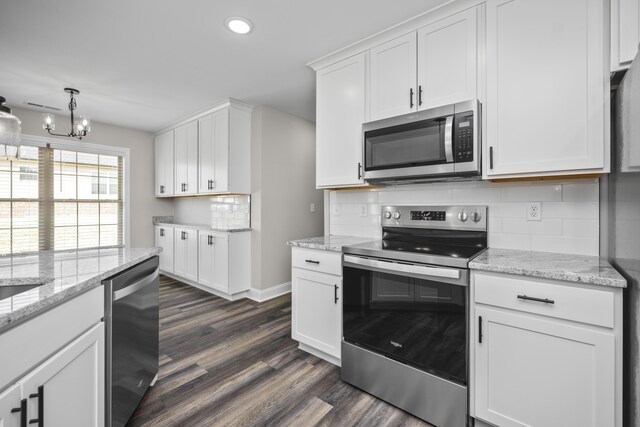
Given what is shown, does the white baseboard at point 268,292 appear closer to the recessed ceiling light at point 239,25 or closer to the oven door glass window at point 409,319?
the oven door glass window at point 409,319

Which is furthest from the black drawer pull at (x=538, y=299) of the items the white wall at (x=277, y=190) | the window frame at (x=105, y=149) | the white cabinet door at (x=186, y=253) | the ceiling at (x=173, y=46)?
the window frame at (x=105, y=149)

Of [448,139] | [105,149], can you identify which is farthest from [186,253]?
[448,139]

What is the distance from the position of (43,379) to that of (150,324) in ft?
2.90

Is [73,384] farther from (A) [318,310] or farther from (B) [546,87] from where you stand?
(B) [546,87]

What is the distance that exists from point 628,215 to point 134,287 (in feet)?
7.74

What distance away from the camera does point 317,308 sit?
220 centimetres

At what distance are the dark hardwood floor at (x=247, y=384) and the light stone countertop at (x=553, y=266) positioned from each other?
3.23 feet

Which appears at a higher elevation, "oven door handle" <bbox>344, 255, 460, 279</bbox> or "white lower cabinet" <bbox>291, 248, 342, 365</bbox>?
"oven door handle" <bbox>344, 255, 460, 279</bbox>

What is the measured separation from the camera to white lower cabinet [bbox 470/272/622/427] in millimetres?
1177

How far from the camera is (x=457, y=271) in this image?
149 centimetres

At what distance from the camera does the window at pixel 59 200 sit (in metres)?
3.79

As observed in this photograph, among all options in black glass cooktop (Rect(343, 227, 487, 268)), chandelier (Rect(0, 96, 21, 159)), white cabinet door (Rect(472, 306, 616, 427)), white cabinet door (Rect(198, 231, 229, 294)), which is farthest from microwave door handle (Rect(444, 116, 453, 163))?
white cabinet door (Rect(198, 231, 229, 294))

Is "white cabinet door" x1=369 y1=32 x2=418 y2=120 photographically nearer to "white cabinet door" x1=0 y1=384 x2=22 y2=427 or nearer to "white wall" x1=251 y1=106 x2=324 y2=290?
"white wall" x1=251 y1=106 x2=324 y2=290

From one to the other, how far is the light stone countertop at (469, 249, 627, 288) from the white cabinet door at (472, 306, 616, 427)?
21cm
